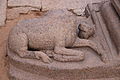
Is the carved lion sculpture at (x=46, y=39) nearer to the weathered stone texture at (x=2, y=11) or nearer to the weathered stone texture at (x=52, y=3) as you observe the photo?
the weathered stone texture at (x=2, y=11)

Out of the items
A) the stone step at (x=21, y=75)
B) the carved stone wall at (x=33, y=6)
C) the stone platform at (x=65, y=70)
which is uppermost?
the carved stone wall at (x=33, y=6)

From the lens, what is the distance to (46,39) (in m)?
3.06

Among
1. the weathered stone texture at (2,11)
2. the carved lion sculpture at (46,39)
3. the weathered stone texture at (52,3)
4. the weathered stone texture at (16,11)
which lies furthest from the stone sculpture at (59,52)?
the weathered stone texture at (52,3)

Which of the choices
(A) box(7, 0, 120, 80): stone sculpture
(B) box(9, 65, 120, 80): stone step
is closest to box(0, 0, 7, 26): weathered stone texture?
(A) box(7, 0, 120, 80): stone sculpture

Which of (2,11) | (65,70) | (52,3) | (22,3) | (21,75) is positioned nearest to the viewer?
(65,70)

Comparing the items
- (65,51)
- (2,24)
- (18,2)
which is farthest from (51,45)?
(18,2)

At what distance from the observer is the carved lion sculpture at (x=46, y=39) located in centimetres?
304

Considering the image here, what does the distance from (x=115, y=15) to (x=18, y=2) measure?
84.9 inches

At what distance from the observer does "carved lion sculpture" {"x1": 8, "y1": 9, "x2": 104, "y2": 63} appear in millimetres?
3045

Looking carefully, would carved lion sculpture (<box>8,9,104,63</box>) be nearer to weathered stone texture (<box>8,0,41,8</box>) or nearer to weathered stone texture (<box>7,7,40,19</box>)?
weathered stone texture (<box>7,7,40,19</box>)

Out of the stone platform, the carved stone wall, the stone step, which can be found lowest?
the stone step

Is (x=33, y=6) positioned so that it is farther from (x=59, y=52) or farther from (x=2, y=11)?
(x=59, y=52)

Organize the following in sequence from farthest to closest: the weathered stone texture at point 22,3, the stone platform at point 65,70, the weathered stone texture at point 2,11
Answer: the weathered stone texture at point 22,3 → the weathered stone texture at point 2,11 → the stone platform at point 65,70

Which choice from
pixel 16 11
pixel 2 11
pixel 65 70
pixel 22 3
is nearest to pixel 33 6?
pixel 22 3
